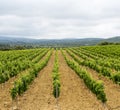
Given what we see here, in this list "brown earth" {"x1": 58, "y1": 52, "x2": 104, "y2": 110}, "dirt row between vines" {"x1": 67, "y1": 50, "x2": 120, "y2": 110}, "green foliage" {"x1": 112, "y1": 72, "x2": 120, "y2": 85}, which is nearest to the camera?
"brown earth" {"x1": 58, "y1": 52, "x2": 104, "y2": 110}

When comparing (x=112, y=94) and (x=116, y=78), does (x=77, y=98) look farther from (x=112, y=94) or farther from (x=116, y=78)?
(x=116, y=78)

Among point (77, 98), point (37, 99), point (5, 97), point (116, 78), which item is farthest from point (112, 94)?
point (5, 97)

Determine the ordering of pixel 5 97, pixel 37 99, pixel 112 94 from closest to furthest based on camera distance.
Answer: pixel 37 99 → pixel 5 97 → pixel 112 94

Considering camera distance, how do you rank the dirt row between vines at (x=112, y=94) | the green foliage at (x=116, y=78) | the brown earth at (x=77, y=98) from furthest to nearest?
the green foliage at (x=116, y=78)
the dirt row between vines at (x=112, y=94)
the brown earth at (x=77, y=98)

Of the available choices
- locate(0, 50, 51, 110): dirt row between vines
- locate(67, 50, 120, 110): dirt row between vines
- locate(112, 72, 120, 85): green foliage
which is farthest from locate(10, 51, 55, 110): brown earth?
locate(112, 72, 120, 85): green foliage

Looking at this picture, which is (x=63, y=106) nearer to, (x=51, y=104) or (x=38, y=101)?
(x=51, y=104)

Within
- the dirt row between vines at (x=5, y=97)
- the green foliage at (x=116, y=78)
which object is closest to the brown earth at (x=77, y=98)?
the green foliage at (x=116, y=78)

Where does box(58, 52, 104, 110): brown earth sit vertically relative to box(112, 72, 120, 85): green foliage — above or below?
below

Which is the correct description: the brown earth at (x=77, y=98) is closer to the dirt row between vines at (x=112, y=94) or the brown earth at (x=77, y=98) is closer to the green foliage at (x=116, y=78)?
the dirt row between vines at (x=112, y=94)

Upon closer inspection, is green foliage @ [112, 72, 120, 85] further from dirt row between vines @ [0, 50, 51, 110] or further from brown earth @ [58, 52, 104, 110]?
dirt row between vines @ [0, 50, 51, 110]

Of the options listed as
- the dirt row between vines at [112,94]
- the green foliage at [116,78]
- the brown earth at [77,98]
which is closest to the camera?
the brown earth at [77,98]

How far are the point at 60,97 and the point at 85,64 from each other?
52.9 ft

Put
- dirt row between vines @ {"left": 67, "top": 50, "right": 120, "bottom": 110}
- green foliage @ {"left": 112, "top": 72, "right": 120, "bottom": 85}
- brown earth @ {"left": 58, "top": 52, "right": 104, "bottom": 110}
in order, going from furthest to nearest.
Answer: green foliage @ {"left": 112, "top": 72, "right": 120, "bottom": 85} → dirt row between vines @ {"left": 67, "top": 50, "right": 120, "bottom": 110} → brown earth @ {"left": 58, "top": 52, "right": 104, "bottom": 110}

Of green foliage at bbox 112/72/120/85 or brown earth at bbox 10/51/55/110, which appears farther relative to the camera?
green foliage at bbox 112/72/120/85
